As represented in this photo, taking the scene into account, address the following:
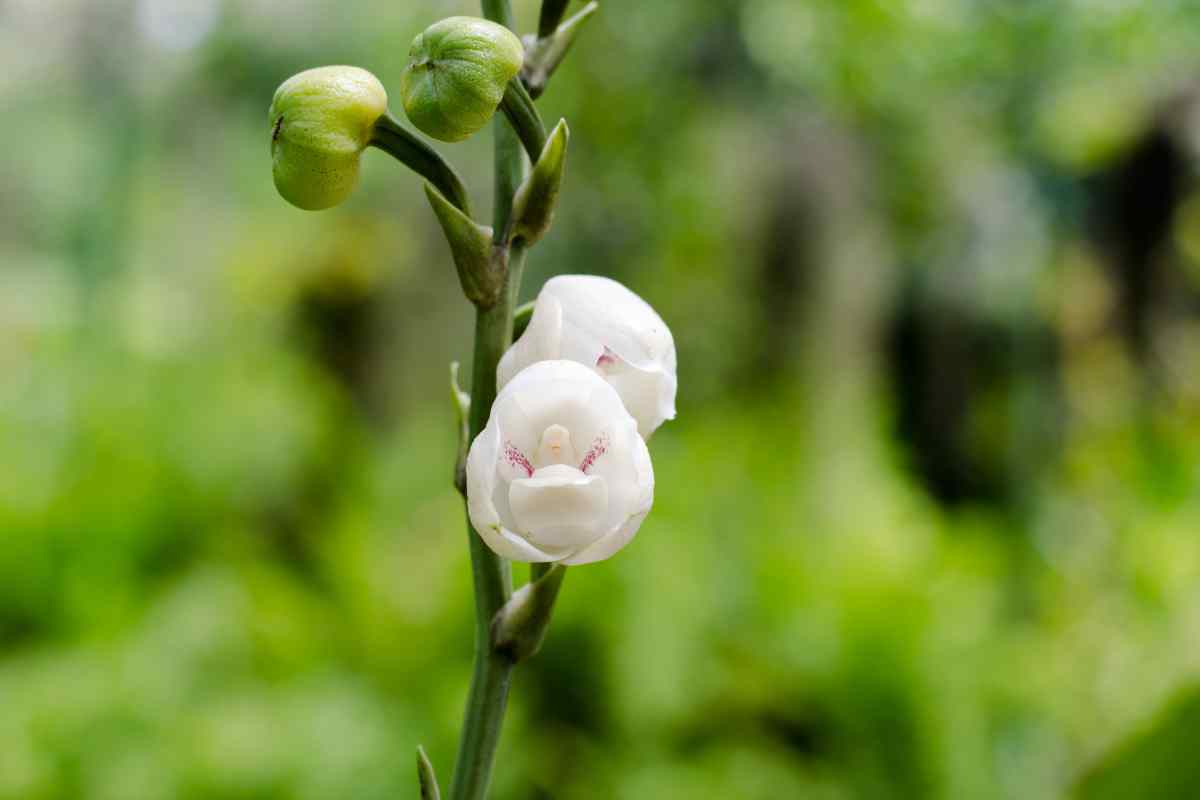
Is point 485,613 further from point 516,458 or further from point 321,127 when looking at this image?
point 321,127

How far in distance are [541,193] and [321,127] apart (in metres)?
0.08

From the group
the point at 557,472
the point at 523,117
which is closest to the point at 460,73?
the point at 523,117

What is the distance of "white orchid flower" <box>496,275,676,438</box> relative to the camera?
44cm

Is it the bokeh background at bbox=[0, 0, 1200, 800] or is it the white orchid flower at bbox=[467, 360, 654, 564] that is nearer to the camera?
the white orchid flower at bbox=[467, 360, 654, 564]

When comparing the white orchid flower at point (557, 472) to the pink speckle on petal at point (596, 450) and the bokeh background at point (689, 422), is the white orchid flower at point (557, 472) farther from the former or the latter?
the bokeh background at point (689, 422)

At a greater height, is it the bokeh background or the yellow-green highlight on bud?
the yellow-green highlight on bud

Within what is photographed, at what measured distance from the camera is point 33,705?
1652mm

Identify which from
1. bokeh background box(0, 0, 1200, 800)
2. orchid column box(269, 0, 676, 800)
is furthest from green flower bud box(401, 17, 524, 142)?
bokeh background box(0, 0, 1200, 800)

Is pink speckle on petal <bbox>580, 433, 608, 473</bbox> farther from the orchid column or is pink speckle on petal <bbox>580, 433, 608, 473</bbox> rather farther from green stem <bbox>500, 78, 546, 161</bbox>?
green stem <bbox>500, 78, 546, 161</bbox>

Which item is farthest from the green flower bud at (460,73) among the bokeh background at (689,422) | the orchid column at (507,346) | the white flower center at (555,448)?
the bokeh background at (689,422)

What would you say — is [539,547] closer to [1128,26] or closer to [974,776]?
[974,776]

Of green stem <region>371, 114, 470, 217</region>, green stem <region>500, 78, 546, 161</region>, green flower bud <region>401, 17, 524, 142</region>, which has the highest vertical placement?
green flower bud <region>401, 17, 524, 142</region>

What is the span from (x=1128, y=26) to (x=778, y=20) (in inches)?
30.1

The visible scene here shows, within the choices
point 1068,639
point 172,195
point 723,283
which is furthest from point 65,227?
point 1068,639
